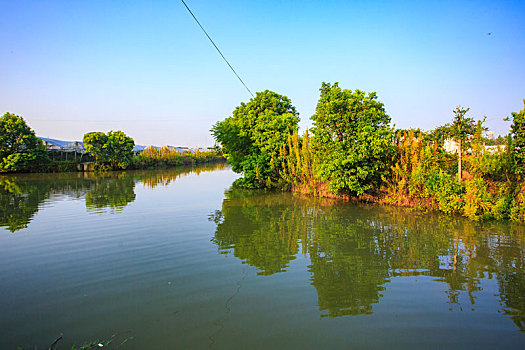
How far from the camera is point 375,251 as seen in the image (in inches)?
285

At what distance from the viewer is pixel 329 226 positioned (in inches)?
397

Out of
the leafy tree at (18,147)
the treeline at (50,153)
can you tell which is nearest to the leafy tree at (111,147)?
the treeline at (50,153)

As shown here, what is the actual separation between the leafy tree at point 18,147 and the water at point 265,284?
3724 centimetres

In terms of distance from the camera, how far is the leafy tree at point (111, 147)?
1782 inches

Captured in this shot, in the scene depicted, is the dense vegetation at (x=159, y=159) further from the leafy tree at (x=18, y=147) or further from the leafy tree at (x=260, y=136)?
the leafy tree at (x=260, y=136)

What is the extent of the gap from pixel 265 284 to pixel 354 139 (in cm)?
1033

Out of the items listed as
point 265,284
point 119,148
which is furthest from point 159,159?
point 265,284

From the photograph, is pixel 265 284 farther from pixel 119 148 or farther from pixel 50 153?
pixel 50 153

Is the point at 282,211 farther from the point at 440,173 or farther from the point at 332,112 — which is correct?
the point at 440,173

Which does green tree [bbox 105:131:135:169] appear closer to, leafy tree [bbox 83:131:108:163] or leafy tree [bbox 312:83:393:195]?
leafy tree [bbox 83:131:108:163]

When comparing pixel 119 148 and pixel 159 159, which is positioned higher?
pixel 119 148

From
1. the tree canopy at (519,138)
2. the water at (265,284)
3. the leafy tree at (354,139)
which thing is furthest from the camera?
the leafy tree at (354,139)

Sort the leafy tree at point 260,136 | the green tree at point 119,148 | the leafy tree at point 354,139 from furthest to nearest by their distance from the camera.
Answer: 1. the green tree at point 119,148
2. the leafy tree at point 260,136
3. the leafy tree at point 354,139

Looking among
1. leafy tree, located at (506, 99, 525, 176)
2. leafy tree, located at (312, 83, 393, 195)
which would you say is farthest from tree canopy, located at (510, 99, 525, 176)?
leafy tree, located at (312, 83, 393, 195)
